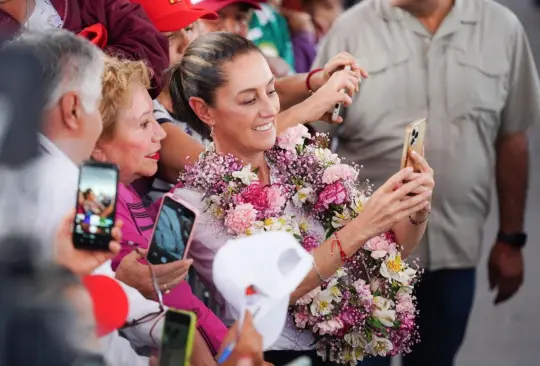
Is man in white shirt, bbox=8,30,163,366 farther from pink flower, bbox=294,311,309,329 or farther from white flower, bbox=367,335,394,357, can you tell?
white flower, bbox=367,335,394,357

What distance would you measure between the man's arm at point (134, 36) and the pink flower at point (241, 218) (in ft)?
1.41

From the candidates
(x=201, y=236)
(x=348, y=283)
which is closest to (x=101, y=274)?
(x=201, y=236)

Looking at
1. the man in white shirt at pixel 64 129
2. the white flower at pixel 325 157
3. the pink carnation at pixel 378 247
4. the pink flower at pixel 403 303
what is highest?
the man in white shirt at pixel 64 129

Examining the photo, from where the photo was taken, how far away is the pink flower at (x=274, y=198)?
9.68ft

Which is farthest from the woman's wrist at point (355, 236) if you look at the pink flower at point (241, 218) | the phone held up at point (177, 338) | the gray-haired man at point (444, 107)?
the gray-haired man at point (444, 107)

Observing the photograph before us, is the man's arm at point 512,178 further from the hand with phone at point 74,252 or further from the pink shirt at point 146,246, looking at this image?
the hand with phone at point 74,252

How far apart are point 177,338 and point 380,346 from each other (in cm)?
108

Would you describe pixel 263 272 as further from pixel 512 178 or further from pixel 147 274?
pixel 512 178

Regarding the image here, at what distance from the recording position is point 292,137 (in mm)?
3125

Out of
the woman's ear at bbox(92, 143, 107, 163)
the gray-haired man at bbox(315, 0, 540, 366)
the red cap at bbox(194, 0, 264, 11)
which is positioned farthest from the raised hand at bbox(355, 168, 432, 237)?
the red cap at bbox(194, 0, 264, 11)

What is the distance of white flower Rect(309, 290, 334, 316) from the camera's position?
2.94m

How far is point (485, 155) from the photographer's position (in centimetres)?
414

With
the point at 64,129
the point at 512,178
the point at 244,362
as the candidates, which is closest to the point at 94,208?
the point at 64,129

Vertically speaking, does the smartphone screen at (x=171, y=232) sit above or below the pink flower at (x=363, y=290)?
above
